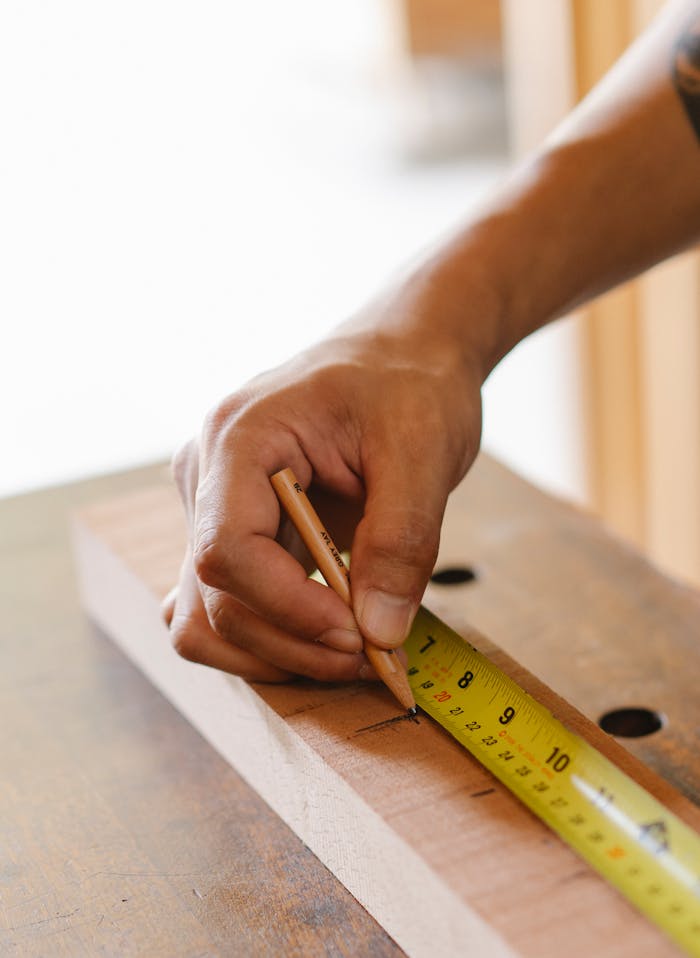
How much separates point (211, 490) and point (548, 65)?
1.72 meters

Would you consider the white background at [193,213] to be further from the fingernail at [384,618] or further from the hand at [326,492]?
the fingernail at [384,618]

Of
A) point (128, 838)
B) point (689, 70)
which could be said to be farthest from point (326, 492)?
point (689, 70)

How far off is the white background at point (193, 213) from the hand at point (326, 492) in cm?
167

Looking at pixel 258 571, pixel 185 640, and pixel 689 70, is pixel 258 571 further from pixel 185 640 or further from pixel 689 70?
pixel 689 70

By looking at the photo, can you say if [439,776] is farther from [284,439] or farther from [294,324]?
[294,324]

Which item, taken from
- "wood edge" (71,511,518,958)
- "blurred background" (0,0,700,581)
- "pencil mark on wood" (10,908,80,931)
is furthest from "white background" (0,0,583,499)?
"pencil mark on wood" (10,908,80,931)

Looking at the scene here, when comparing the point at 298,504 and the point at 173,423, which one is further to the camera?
the point at 173,423

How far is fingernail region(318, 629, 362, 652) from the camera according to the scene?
Answer: 2.98ft

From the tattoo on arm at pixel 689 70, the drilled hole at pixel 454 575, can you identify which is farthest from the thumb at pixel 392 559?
the tattoo on arm at pixel 689 70

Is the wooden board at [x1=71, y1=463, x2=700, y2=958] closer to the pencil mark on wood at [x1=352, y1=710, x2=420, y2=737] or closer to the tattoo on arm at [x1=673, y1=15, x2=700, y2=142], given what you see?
the pencil mark on wood at [x1=352, y1=710, x2=420, y2=737]

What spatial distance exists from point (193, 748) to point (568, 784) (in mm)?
415

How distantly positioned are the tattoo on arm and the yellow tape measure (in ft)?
1.99

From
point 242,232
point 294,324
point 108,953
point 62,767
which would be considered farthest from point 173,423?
point 108,953

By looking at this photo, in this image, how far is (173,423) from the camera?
405cm
